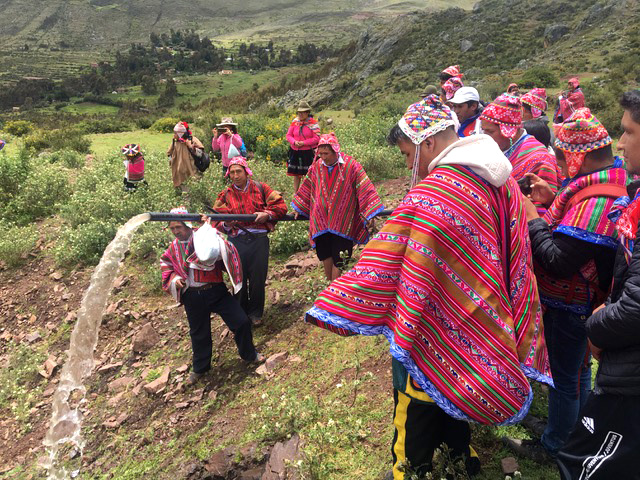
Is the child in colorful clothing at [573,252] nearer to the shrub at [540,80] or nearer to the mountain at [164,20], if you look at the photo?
the shrub at [540,80]

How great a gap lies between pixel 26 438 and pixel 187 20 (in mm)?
170237

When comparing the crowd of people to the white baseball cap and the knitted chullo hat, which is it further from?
the white baseball cap

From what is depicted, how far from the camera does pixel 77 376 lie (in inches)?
210

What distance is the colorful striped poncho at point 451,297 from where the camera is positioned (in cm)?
183

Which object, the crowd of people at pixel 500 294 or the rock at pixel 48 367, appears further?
the rock at pixel 48 367

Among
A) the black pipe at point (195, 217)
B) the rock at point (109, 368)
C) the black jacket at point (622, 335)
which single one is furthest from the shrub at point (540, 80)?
the black jacket at point (622, 335)

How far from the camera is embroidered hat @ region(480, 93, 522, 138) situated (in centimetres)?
298

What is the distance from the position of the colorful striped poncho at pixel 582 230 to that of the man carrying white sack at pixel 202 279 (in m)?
2.69

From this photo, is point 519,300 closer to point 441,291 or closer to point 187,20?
point 441,291

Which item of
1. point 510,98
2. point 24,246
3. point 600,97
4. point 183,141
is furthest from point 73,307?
point 600,97

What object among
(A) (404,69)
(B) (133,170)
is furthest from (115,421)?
(A) (404,69)

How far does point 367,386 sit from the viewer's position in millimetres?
3578

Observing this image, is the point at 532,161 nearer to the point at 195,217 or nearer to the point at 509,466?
the point at 509,466

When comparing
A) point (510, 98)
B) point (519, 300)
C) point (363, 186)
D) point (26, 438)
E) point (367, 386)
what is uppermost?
point (510, 98)
